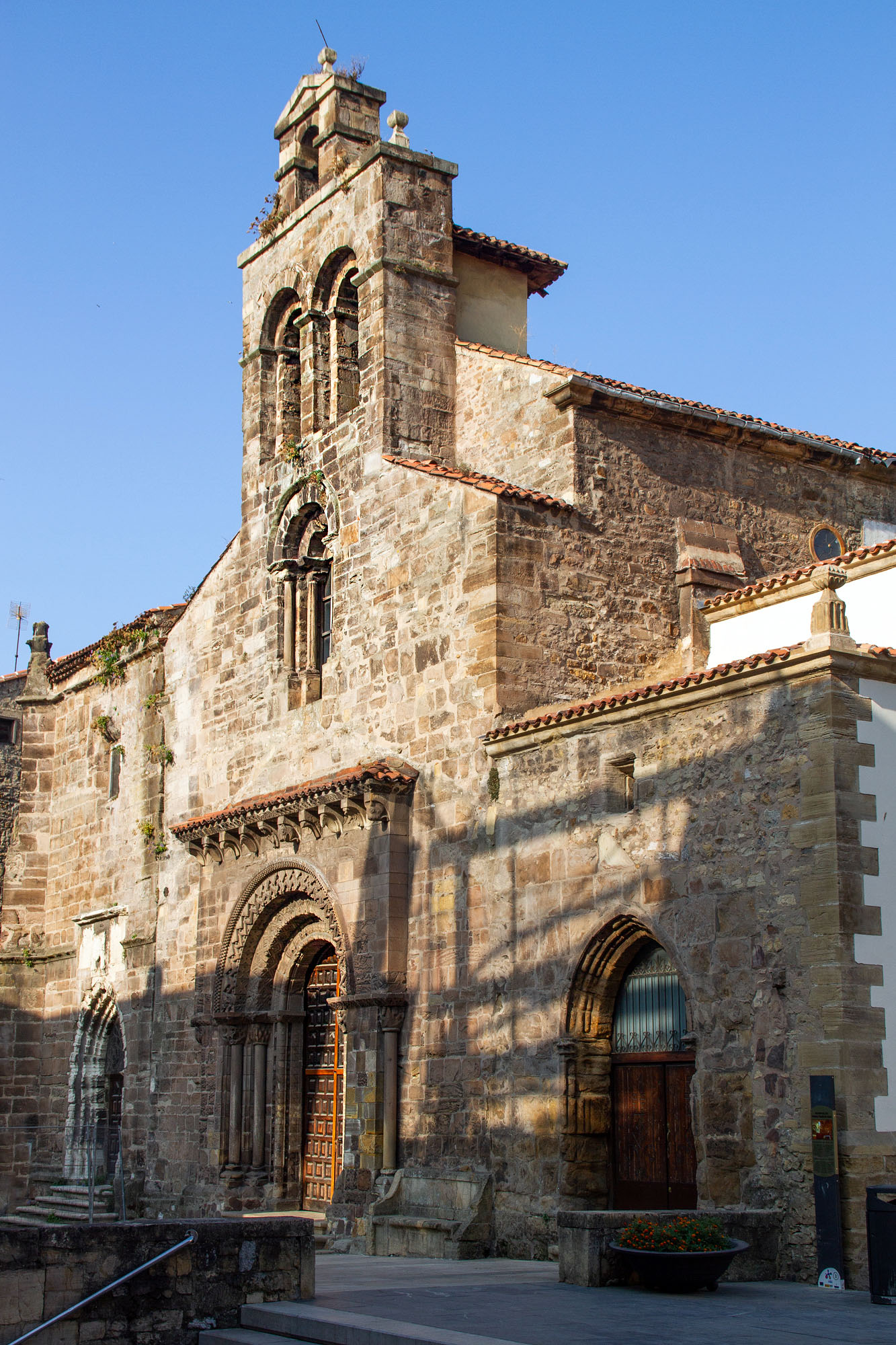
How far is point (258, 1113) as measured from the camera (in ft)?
63.7

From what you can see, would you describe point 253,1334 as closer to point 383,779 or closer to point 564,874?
point 564,874

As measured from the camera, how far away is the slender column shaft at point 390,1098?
53.7 feet

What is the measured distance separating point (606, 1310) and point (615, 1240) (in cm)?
123

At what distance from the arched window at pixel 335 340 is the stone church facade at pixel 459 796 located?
62 millimetres

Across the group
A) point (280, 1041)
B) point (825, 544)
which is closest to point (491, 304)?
point (825, 544)

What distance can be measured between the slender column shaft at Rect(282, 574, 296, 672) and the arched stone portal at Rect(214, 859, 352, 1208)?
2756 mm

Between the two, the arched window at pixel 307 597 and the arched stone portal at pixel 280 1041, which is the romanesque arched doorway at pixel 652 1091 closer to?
the arched stone portal at pixel 280 1041

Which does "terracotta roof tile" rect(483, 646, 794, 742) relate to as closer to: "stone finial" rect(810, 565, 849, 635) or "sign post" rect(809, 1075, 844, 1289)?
"stone finial" rect(810, 565, 849, 635)

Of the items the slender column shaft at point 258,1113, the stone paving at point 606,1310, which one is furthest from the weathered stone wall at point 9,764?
the stone paving at point 606,1310

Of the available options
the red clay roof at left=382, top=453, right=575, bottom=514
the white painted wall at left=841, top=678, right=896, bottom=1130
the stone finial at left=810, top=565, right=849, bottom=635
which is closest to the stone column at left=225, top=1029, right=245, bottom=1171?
the red clay roof at left=382, top=453, right=575, bottom=514

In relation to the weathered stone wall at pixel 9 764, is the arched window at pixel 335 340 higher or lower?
higher

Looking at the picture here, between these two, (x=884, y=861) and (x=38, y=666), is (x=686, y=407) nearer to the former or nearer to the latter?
(x=884, y=861)

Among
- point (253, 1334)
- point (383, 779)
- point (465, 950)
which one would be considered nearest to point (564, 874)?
point (465, 950)

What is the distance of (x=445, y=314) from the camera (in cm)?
1998
